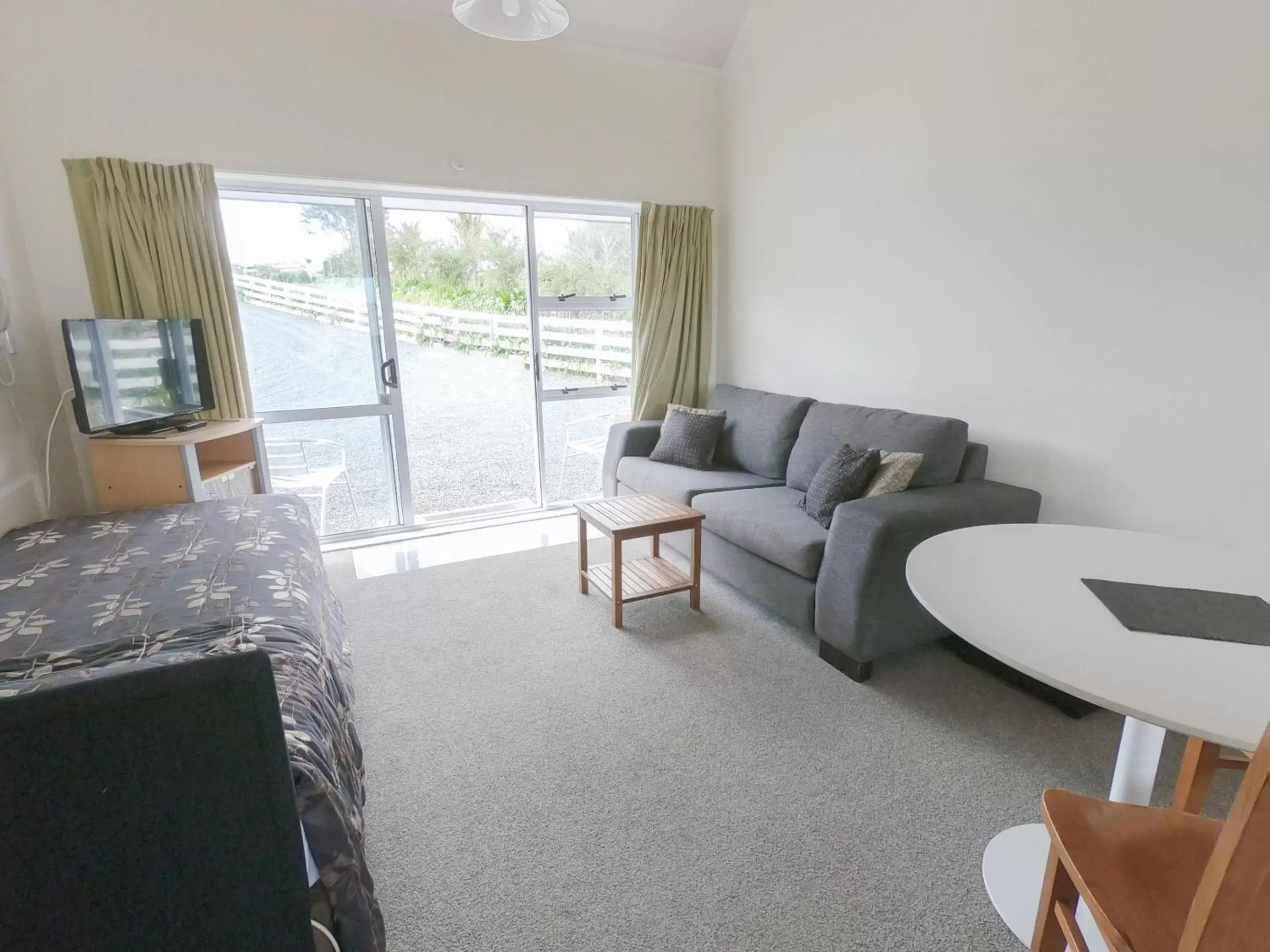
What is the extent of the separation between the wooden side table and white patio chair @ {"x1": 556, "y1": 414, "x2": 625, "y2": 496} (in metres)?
1.39

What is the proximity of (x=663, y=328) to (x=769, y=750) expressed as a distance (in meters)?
2.98

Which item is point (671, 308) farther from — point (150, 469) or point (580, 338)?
point (150, 469)

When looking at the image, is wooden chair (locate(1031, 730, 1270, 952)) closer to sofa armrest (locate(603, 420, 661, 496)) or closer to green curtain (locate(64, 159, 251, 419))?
sofa armrest (locate(603, 420, 661, 496))

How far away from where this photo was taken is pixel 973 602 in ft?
4.02

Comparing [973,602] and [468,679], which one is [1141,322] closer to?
[973,602]

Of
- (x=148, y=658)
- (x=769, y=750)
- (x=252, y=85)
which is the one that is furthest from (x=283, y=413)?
(x=769, y=750)

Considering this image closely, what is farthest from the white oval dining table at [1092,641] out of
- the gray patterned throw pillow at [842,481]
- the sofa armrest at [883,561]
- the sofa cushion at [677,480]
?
the sofa cushion at [677,480]

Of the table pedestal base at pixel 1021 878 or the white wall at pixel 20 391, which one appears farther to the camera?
the white wall at pixel 20 391

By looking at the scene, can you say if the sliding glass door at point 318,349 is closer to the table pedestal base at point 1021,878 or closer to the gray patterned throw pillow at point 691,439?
the gray patterned throw pillow at point 691,439

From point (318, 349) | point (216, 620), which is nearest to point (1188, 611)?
point (216, 620)

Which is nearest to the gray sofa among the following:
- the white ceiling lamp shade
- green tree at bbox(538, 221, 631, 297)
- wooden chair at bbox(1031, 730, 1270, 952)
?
wooden chair at bbox(1031, 730, 1270, 952)

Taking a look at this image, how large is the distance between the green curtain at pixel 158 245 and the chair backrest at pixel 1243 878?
3782 mm

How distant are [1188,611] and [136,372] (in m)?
3.74

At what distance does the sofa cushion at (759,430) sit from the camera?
3.36 m
